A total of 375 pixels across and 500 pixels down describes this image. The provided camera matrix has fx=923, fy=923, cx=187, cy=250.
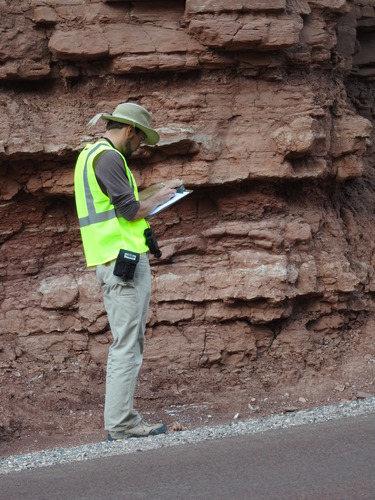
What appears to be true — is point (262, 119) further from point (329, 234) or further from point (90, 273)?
point (90, 273)

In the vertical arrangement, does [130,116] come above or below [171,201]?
above

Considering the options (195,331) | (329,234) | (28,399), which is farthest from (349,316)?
(28,399)

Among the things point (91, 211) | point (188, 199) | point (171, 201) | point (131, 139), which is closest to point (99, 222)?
point (91, 211)

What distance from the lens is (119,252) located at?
6652 millimetres

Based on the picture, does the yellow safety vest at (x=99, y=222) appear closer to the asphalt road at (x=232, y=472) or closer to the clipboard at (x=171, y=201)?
the clipboard at (x=171, y=201)

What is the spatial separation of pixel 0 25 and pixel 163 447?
4.75m

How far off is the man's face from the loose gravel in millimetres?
2154

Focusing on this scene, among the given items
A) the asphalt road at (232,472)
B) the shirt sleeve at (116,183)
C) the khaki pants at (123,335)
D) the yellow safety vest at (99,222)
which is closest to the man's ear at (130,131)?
the yellow safety vest at (99,222)

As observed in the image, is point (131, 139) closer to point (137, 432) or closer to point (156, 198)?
point (156, 198)

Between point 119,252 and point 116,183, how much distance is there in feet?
1.63

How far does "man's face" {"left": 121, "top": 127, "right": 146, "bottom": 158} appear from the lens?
22.9 feet

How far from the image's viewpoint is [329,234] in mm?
9789

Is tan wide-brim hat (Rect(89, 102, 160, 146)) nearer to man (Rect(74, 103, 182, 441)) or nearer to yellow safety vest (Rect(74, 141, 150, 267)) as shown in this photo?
man (Rect(74, 103, 182, 441))

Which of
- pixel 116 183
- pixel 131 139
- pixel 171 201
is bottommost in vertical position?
pixel 171 201
